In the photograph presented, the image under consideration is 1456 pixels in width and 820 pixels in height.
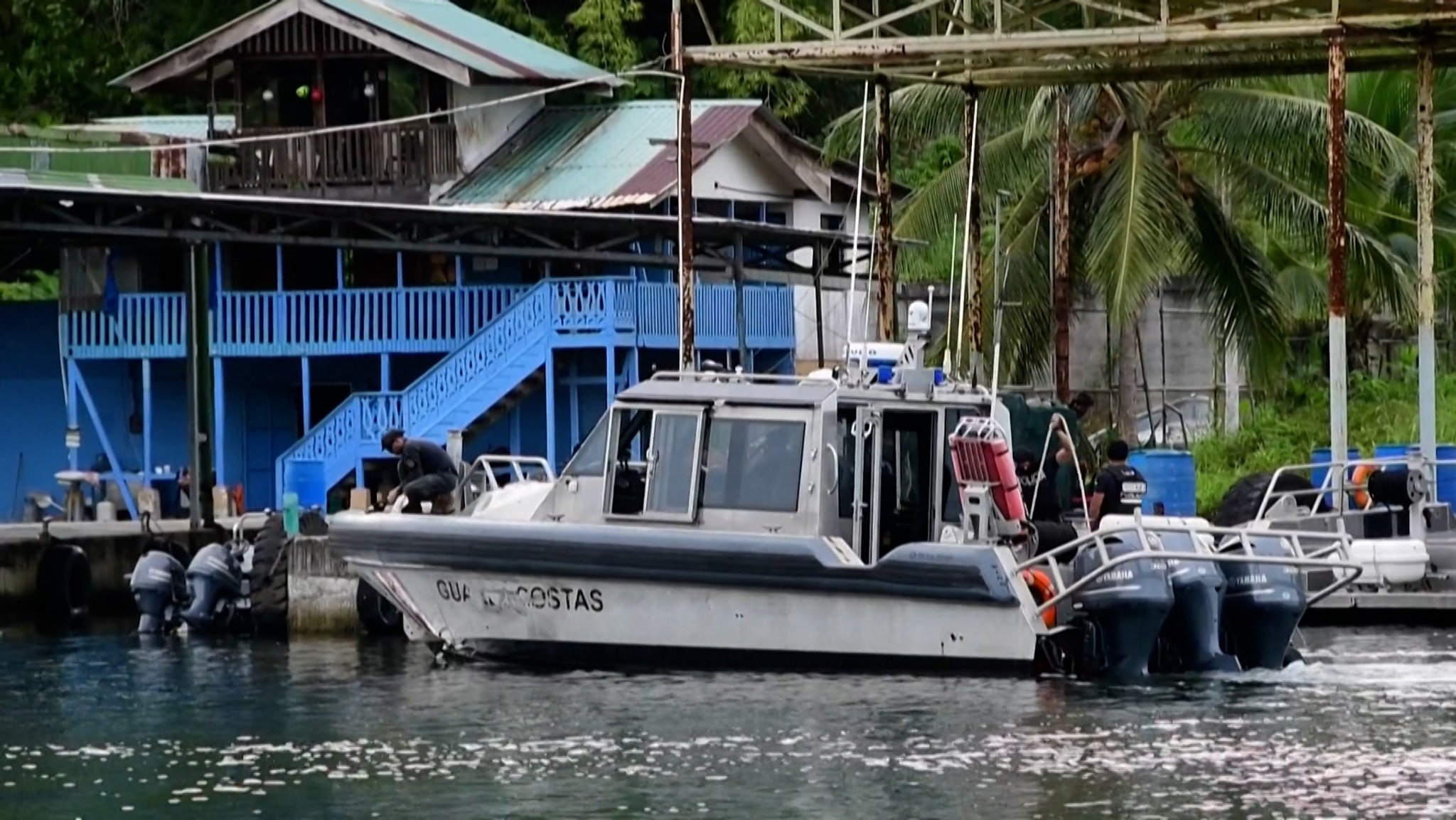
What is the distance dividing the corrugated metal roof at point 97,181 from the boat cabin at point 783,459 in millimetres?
11462

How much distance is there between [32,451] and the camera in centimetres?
3828

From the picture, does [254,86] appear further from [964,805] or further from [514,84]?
[964,805]

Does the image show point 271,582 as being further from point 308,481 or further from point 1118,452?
point 1118,452

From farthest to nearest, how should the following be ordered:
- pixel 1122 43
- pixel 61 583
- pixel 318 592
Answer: pixel 61 583
pixel 318 592
pixel 1122 43

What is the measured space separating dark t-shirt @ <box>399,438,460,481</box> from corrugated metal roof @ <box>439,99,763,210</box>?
39.9ft

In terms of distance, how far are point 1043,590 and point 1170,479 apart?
333 inches

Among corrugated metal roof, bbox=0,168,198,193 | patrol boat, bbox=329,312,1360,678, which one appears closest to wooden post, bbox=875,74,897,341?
patrol boat, bbox=329,312,1360,678

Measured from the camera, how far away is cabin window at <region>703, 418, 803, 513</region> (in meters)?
21.2

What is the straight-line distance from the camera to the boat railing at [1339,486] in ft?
82.6

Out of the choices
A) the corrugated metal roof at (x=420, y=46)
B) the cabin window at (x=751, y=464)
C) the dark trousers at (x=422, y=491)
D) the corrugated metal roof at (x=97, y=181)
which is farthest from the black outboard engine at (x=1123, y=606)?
the corrugated metal roof at (x=420, y=46)

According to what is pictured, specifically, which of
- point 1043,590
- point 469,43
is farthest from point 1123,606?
point 469,43

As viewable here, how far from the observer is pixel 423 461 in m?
24.9

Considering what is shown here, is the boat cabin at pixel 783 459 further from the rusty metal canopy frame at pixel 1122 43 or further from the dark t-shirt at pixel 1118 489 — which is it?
the rusty metal canopy frame at pixel 1122 43

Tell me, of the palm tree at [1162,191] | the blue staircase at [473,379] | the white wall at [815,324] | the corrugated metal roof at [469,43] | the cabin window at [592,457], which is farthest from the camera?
the white wall at [815,324]
